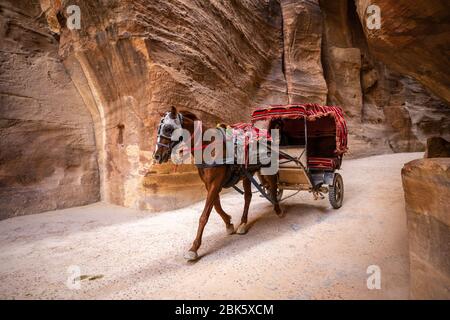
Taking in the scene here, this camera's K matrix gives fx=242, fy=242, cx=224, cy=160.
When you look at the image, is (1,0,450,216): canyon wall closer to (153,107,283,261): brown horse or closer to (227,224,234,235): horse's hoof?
(153,107,283,261): brown horse

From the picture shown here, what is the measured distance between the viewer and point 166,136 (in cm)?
316

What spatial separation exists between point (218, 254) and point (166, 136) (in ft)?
5.87

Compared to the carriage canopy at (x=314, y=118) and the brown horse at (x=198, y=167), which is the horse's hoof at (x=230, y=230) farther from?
the carriage canopy at (x=314, y=118)

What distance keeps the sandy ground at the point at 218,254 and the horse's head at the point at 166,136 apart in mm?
1439

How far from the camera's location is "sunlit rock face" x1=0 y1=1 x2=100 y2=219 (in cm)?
591

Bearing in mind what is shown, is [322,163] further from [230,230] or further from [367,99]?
[367,99]

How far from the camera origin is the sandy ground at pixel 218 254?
255 cm

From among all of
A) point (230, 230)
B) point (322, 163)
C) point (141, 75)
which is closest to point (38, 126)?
point (141, 75)

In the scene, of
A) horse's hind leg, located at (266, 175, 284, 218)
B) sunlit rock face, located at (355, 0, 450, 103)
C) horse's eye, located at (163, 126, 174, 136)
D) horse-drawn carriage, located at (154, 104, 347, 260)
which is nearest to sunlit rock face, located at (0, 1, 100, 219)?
horse-drawn carriage, located at (154, 104, 347, 260)

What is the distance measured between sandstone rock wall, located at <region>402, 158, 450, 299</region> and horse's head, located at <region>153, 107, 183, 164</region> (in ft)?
8.55

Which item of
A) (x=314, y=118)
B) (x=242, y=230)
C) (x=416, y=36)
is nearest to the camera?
(x=416, y=36)

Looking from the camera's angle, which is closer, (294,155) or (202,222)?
(202,222)

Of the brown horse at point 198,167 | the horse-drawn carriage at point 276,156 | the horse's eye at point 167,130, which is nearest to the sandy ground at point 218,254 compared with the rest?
the brown horse at point 198,167

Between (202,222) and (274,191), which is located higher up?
(274,191)
